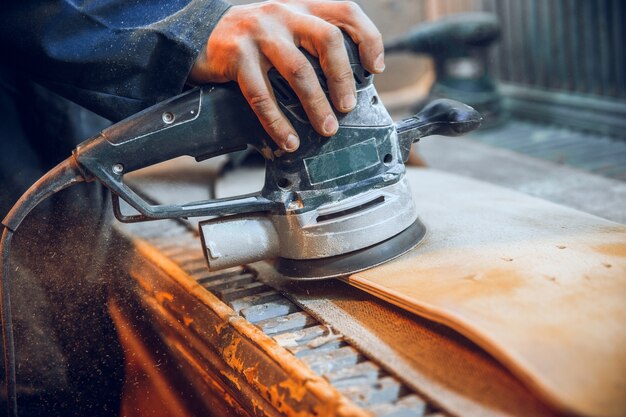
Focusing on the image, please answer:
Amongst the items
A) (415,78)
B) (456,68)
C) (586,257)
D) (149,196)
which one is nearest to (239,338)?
(586,257)

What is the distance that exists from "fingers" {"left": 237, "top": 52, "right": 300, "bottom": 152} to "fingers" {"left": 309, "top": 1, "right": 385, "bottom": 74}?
0.47 feet

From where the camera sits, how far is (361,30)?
A: 1078 millimetres

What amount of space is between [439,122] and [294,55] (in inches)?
12.3

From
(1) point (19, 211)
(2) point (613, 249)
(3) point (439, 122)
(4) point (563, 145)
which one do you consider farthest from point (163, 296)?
(4) point (563, 145)

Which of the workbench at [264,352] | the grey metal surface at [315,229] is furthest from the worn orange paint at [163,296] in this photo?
the grey metal surface at [315,229]

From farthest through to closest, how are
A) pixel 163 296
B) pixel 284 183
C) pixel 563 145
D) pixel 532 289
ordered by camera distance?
pixel 563 145 < pixel 163 296 < pixel 284 183 < pixel 532 289

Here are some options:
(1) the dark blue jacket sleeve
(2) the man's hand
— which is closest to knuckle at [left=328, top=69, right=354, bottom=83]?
(2) the man's hand

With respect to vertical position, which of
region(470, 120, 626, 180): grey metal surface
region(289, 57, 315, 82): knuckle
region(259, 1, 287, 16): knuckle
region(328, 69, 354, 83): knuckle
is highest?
region(259, 1, 287, 16): knuckle

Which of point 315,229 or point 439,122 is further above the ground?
point 439,122

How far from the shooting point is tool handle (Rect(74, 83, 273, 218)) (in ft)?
3.62

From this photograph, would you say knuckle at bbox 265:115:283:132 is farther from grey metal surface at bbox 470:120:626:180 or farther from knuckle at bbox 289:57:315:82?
grey metal surface at bbox 470:120:626:180

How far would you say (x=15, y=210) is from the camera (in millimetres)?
1134

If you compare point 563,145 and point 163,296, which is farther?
point 563,145

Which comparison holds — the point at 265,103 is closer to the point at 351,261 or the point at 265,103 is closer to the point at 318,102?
the point at 318,102
